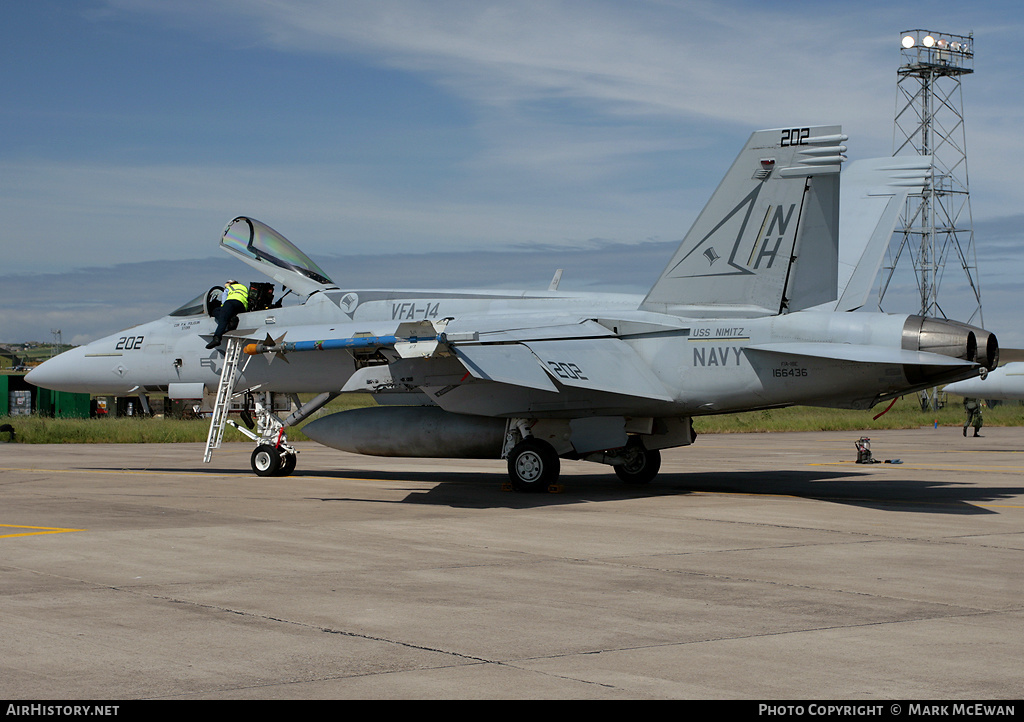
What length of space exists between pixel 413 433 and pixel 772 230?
6053 mm

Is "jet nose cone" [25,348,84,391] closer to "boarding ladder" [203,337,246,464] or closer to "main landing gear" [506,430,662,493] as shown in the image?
"boarding ladder" [203,337,246,464]

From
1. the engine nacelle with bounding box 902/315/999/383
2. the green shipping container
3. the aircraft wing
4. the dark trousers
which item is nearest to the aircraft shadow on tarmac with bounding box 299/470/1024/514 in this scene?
the engine nacelle with bounding box 902/315/999/383

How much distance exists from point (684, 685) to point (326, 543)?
5.72 metres

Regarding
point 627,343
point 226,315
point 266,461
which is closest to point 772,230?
point 627,343

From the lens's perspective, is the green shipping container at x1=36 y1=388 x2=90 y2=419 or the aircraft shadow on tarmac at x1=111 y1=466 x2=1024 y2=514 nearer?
the aircraft shadow on tarmac at x1=111 y1=466 x2=1024 y2=514

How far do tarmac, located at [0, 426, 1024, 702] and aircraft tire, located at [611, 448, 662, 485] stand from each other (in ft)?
2.31

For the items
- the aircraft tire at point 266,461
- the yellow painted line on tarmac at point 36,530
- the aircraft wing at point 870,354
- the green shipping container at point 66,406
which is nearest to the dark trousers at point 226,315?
the aircraft tire at point 266,461

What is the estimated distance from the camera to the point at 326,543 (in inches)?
396

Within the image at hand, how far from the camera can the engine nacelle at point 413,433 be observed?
1559 cm

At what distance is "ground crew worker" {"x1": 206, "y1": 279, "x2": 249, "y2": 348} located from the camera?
56.5ft

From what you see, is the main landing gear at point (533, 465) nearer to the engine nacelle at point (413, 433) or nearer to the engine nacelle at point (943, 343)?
the engine nacelle at point (413, 433)

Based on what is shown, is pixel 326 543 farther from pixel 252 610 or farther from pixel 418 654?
pixel 418 654

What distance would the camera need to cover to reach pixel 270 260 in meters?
17.2

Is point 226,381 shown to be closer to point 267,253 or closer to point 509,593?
point 267,253
